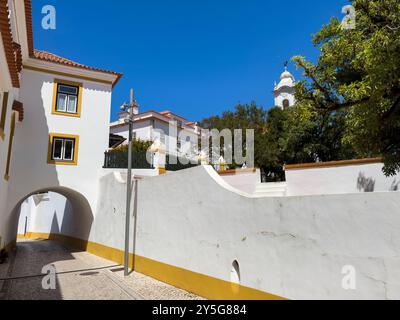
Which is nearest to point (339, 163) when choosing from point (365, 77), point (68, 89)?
point (365, 77)

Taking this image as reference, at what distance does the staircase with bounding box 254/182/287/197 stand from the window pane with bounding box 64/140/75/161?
30.6 ft

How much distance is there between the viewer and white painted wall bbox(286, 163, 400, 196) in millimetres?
10078

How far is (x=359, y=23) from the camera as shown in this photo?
730 centimetres

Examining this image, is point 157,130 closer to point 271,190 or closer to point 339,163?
point 271,190

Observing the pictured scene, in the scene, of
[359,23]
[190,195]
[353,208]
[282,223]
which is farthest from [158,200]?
[359,23]

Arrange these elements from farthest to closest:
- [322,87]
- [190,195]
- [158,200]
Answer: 1. [158,200]
2. [190,195]
3. [322,87]

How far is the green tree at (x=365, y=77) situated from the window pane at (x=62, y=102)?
12.2m

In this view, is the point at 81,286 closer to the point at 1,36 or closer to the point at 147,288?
the point at 147,288

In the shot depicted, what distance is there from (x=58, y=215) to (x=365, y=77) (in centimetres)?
2363

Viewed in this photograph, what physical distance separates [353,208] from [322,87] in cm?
419

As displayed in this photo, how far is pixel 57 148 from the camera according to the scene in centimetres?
1545

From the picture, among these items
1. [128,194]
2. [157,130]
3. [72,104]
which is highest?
[157,130]

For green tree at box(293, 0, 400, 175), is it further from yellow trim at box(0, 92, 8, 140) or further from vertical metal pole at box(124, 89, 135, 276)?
yellow trim at box(0, 92, 8, 140)

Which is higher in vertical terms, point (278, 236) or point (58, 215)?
point (278, 236)
